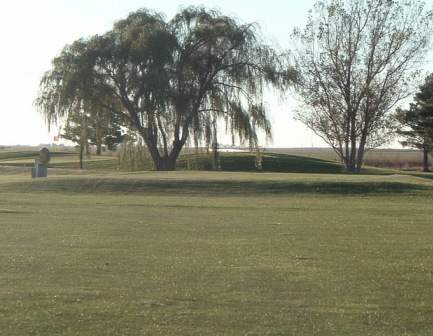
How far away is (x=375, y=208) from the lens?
77.7 ft

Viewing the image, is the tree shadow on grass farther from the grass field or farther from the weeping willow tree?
the weeping willow tree

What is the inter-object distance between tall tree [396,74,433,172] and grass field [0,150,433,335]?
130 ft

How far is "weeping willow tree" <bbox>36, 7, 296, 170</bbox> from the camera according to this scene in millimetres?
44500

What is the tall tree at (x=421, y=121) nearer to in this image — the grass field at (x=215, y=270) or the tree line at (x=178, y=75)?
the tree line at (x=178, y=75)

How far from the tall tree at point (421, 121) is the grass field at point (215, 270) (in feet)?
130

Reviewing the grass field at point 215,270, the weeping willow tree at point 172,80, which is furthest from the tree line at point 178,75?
the grass field at point 215,270

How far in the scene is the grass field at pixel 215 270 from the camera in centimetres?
827

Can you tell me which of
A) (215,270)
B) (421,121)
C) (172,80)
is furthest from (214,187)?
(421,121)

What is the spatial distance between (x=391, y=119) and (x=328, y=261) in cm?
4210

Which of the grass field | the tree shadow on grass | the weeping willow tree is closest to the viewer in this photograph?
the grass field

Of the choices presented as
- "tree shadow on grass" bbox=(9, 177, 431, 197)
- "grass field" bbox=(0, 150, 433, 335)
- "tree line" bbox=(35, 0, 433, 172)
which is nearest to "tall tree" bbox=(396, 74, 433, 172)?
"tree line" bbox=(35, 0, 433, 172)

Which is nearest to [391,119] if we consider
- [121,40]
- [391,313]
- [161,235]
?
[121,40]

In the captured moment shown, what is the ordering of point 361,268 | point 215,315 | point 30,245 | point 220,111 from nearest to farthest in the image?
point 215,315, point 361,268, point 30,245, point 220,111

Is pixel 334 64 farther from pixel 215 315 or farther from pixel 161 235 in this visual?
pixel 215 315
